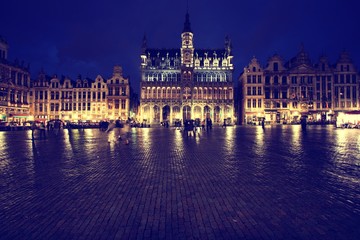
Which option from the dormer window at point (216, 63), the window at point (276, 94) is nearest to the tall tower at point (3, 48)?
the dormer window at point (216, 63)

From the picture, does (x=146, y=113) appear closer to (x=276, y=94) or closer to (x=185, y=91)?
(x=185, y=91)

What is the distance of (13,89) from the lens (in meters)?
64.3

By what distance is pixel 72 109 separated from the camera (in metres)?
74.7

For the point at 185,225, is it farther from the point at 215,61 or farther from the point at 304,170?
the point at 215,61

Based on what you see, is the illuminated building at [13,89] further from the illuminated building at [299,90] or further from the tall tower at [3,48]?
the illuminated building at [299,90]

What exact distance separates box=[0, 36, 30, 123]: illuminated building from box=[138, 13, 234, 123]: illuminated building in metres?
32.7

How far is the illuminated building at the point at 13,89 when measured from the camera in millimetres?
60062

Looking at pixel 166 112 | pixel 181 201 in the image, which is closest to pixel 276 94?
pixel 166 112

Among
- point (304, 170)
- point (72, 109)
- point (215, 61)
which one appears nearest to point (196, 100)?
point (215, 61)

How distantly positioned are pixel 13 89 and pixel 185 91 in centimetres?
4804

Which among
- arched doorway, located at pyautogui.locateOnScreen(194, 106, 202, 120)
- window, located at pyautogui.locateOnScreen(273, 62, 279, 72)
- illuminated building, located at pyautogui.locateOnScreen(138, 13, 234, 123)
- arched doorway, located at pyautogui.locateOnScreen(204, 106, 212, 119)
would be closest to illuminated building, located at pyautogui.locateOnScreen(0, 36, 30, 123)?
illuminated building, located at pyautogui.locateOnScreen(138, 13, 234, 123)

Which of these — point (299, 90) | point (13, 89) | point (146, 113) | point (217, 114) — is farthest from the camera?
point (217, 114)

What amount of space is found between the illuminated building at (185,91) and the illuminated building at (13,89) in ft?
107

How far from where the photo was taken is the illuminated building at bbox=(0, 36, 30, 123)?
6006 cm
